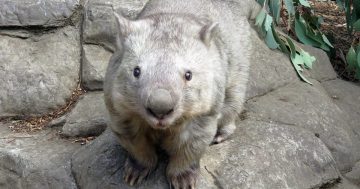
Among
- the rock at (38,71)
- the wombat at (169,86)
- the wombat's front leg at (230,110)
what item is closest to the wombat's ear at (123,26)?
the wombat at (169,86)

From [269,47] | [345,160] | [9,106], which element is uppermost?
[269,47]

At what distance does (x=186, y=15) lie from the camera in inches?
180

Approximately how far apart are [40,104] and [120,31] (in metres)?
2.48

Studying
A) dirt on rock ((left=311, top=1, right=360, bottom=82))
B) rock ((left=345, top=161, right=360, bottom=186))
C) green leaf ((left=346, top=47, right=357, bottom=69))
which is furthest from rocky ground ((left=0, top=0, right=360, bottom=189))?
dirt on rock ((left=311, top=1, right=360, bottom=82))

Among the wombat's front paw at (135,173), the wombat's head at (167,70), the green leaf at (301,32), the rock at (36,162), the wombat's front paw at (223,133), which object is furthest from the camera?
the green leaf at (301,32)

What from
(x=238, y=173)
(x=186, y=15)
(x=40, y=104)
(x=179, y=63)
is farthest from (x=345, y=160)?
(x=40, y=104)

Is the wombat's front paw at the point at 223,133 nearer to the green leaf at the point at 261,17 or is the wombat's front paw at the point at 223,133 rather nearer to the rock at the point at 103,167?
the rock at the point at 103,167

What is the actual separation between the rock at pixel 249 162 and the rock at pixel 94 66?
48.0 inches

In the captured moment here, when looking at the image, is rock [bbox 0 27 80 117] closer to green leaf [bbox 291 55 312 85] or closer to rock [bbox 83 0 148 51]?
rock [bbox 83 0 148 51]

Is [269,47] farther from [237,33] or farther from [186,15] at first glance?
[186,15]

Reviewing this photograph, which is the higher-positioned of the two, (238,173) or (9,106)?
(238,173)

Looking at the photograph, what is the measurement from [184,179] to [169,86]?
1040 mm

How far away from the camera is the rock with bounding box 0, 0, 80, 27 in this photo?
21.4 feet

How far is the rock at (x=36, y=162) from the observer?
17.6 ft
